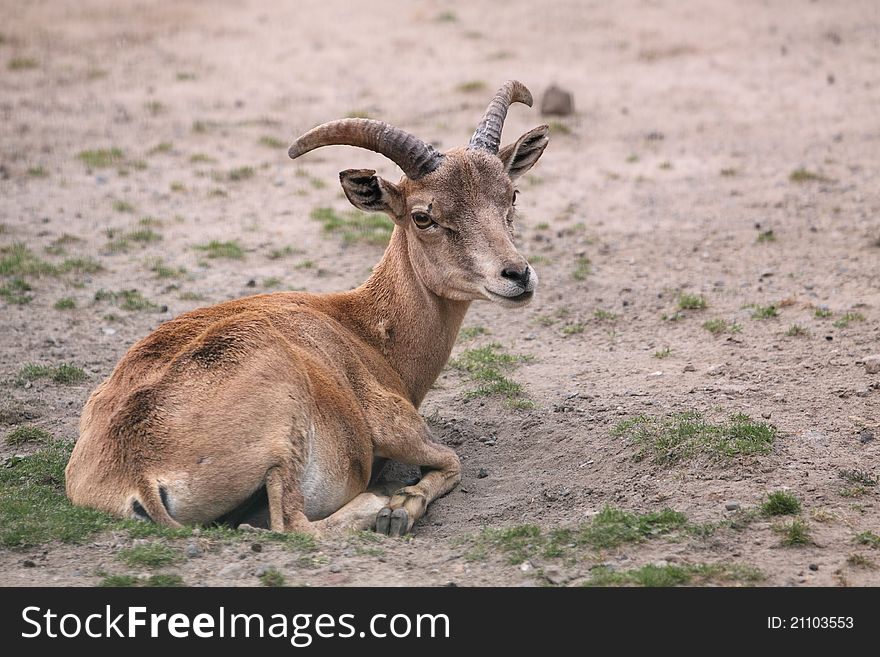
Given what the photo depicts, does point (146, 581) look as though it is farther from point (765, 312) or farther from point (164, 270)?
point (765, 312)

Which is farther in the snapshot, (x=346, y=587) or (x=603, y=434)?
(x=603, y=434)

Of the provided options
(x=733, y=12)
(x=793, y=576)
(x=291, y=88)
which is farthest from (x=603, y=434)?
(x=733, y=12)

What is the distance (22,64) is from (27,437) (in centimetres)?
1397

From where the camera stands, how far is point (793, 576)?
23.2 ft

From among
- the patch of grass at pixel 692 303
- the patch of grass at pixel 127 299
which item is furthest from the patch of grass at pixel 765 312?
the patch of grass at pixel 127 299

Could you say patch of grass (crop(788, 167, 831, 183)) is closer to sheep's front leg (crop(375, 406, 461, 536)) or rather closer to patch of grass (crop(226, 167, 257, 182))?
patch of grass (crop(226, 167, 257, 182))

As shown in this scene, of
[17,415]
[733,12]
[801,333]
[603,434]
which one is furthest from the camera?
[733,12]

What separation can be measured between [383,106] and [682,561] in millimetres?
13617

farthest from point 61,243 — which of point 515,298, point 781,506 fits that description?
point 781,506

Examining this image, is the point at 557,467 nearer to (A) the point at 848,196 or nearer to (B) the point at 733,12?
(A) the point at 848,196

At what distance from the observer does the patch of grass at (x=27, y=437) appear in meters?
9.86

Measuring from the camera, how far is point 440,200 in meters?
9.19

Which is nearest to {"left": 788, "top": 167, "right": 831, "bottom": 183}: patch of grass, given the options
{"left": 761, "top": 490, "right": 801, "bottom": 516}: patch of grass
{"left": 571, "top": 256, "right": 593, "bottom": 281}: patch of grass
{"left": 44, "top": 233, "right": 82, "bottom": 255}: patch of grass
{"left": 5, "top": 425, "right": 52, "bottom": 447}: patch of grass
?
{"left": 571, "top": 256, "right": 593, "bottom": 281}: patch of grass

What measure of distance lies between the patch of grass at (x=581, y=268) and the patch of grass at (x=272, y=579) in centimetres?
741
